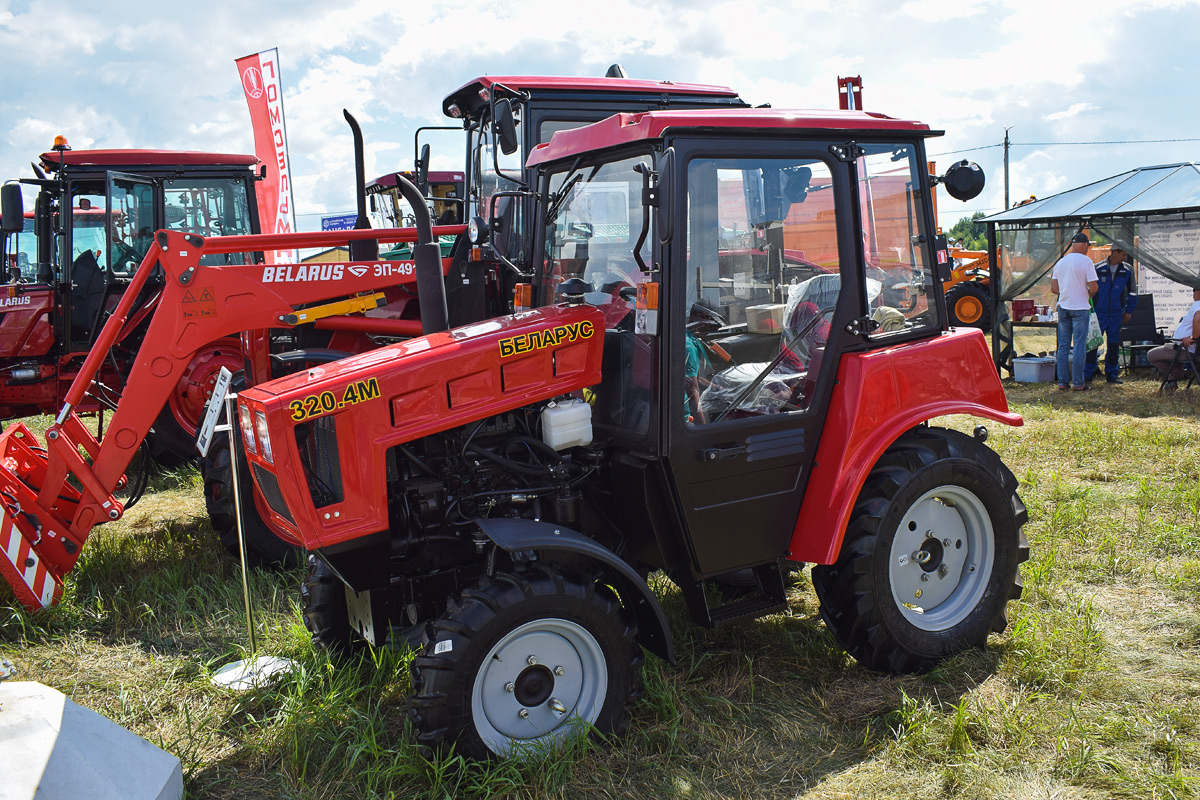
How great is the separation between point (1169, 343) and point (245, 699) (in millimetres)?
10101

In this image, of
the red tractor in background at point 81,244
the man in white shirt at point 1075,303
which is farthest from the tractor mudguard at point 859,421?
the man in white shirt at point 1075,303

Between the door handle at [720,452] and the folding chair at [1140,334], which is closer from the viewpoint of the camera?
the door handle at [720,452]

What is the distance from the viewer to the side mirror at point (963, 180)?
12.1ft

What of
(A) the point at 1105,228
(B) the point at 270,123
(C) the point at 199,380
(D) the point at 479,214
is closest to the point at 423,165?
(D) the point at 479,214

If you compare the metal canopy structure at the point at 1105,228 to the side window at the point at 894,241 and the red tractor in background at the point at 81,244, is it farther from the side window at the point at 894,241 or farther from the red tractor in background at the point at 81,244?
the red tractor in background at the point at 81,244

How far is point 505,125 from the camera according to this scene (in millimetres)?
4199

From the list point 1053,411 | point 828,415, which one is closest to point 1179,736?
point 828,415

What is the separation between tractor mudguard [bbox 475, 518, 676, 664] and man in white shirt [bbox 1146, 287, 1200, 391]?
8647mm

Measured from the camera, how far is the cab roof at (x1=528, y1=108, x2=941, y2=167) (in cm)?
303

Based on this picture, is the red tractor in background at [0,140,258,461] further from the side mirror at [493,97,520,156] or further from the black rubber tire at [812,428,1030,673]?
the black rubber tire at [812,428,1030,673]

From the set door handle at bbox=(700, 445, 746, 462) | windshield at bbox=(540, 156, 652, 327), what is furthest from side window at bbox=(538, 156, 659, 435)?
door handle at bbox=(700, 445, 746, 462)

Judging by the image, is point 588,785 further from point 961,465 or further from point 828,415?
point 961,465

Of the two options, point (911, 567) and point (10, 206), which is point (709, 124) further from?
point (10, 206)

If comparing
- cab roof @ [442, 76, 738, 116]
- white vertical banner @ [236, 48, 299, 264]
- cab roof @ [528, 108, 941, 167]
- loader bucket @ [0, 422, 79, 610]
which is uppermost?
white vertical banner @ [236, 48, 299, 264]
